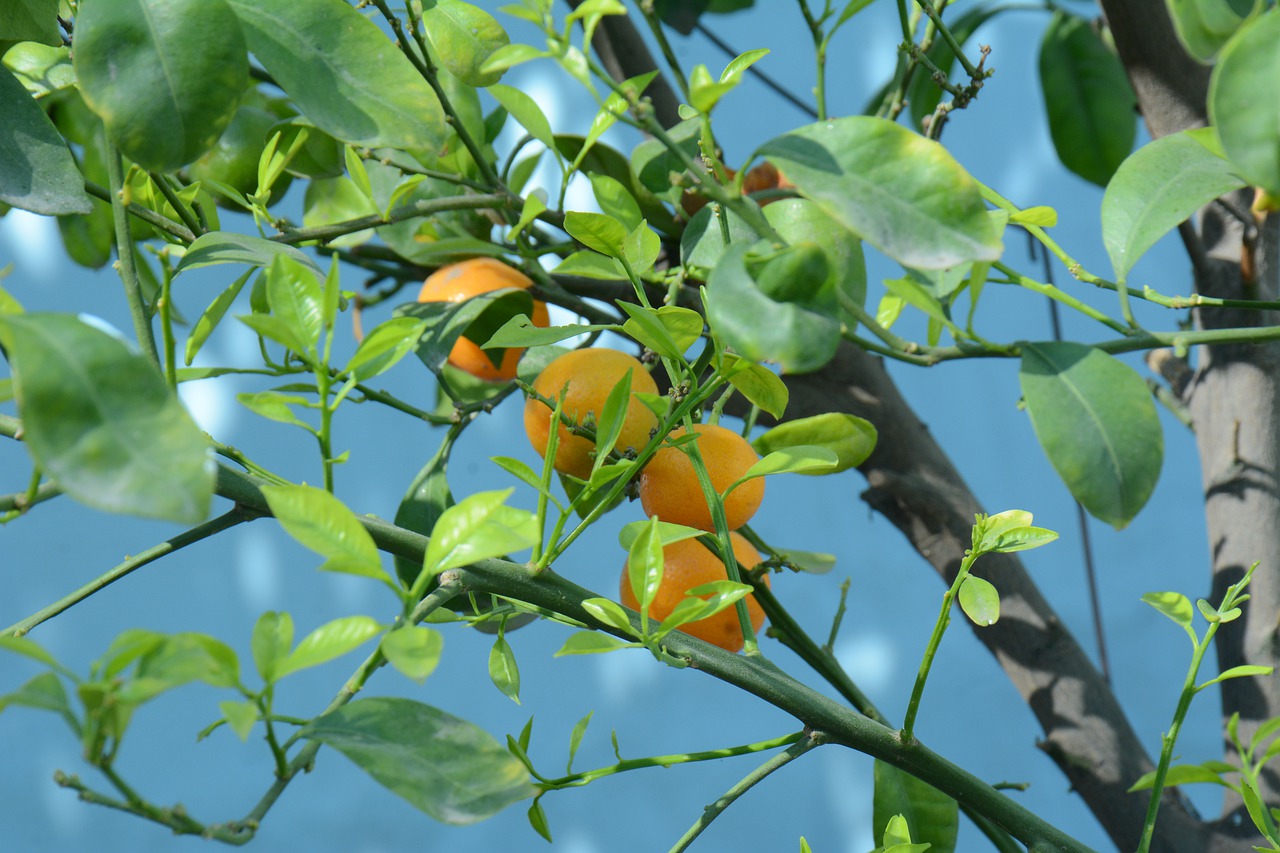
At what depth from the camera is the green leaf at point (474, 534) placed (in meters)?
0.19

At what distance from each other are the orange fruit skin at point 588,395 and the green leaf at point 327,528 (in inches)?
4.7

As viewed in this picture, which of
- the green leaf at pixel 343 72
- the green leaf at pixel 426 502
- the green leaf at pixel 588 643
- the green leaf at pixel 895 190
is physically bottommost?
the green leaf at pixel 426 502

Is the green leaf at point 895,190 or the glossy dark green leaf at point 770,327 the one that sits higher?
the green leaf at point 895,190

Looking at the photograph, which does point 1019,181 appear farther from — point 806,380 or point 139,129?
point 139,129

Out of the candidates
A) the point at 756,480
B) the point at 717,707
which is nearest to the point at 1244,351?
the point at 756,480

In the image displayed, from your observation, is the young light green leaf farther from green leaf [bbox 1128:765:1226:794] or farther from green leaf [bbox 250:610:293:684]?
green leaf [bbox 1128:765:1226:794]

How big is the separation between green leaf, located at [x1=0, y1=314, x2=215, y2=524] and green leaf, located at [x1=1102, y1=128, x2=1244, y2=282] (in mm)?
200

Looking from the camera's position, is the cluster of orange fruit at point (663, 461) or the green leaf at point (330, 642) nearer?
the green leaf at point (330, 642)

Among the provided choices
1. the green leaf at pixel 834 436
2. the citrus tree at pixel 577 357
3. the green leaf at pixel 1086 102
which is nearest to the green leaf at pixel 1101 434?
the citrus tree at pixel 577 357

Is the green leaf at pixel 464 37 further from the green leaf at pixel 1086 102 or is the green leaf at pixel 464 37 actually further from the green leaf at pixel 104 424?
the green leaf at pixel 1086 102

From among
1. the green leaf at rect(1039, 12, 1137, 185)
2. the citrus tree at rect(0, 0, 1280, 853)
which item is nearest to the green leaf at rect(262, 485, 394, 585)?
the citrus tree at rect(0, 0, 1280, 853)

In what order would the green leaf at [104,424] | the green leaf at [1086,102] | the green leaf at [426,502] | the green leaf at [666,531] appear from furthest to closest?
the green leaf at [1086,102] < the green leaf at [426,502] < the green leaf at [666,531] < the green leaf at [104,424]

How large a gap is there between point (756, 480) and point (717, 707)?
824mm

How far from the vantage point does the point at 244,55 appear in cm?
23
